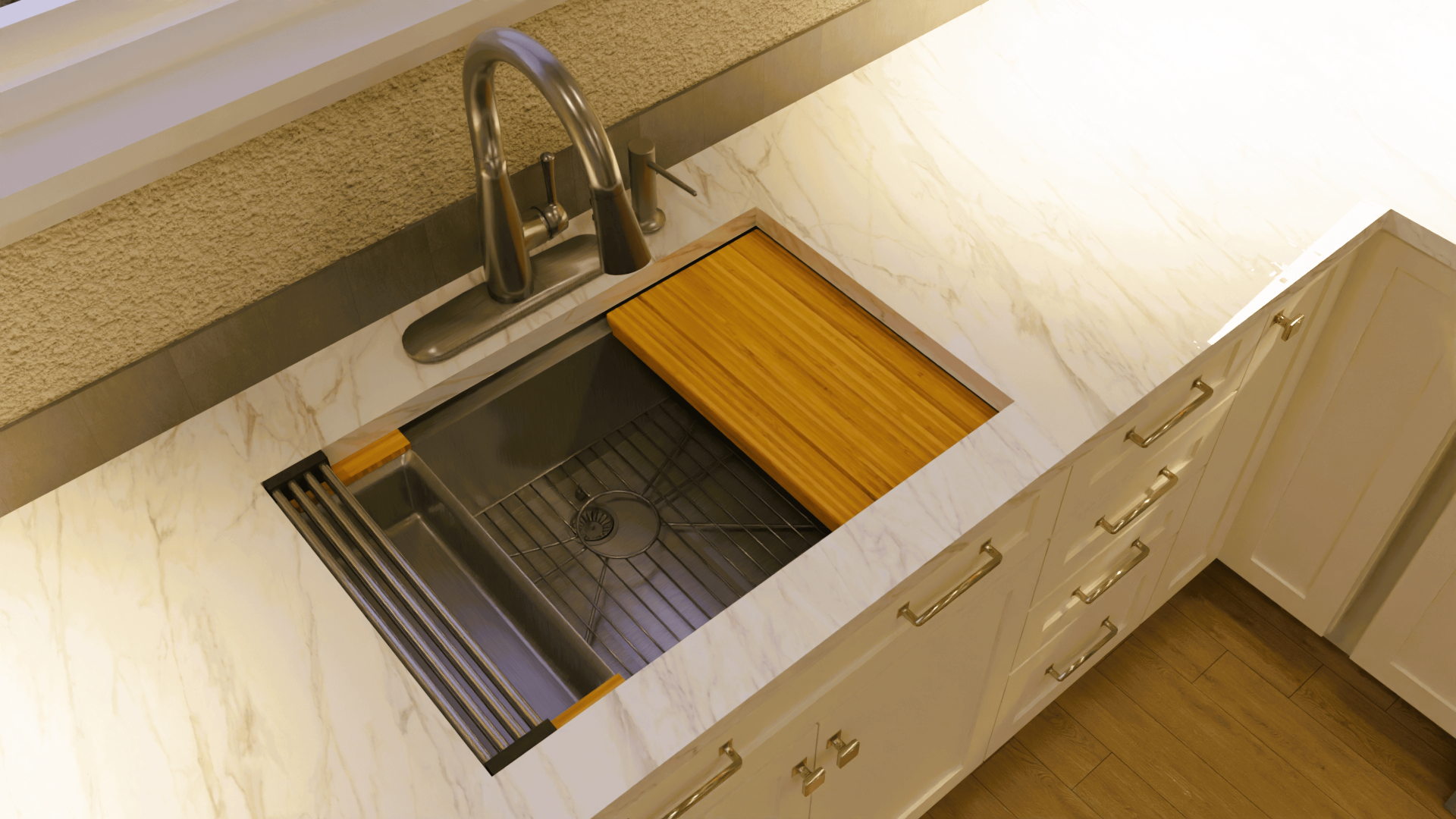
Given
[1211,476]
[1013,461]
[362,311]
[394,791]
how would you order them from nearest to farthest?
1. [394,791]
2. [1013,461]
3. [362,311]
4. [1211,476]

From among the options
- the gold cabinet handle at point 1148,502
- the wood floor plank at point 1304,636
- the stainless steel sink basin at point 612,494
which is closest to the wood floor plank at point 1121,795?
the wood floor plank at point 1304,636

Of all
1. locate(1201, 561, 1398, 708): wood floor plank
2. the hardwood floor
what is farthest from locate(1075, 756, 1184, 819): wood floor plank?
locate(1201, 561, 1398, 708): wood floor plank

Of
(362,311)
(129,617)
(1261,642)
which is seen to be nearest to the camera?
(129,617)

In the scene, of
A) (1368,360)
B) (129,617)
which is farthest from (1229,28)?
(129,617)

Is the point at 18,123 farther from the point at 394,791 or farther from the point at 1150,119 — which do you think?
the point at 1150,119

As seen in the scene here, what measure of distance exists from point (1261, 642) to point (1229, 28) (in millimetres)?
1076

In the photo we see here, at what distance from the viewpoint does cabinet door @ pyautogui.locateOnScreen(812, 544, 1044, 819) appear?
1302 mm

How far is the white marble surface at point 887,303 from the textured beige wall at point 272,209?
0.39 feet

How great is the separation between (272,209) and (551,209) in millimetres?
296

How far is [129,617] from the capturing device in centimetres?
110

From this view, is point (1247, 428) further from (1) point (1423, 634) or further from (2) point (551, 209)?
(2) point (551, 209)

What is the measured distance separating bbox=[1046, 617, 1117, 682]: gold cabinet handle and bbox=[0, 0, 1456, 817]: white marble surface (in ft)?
2.12

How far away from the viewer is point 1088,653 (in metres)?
1.83

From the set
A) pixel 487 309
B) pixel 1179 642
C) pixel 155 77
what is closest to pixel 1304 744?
pixel 1179 642
